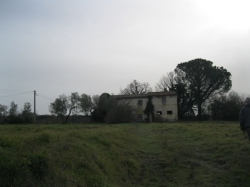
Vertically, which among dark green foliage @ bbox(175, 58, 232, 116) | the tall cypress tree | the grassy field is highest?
dark green foliage @ bbox(175, 58, 232, 116)

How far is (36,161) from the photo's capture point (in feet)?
16.4

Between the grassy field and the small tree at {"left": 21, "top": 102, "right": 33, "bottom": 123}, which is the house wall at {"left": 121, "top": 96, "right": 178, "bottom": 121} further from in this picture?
the grassy field

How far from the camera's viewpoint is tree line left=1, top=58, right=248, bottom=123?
50934mm

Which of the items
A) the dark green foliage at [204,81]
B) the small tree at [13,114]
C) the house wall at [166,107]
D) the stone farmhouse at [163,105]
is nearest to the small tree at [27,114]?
the small tree at [13,114]

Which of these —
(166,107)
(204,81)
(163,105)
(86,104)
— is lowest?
(166,107)

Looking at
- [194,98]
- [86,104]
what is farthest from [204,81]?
[86,104]

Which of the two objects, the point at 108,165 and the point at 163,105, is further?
the point at 163,105

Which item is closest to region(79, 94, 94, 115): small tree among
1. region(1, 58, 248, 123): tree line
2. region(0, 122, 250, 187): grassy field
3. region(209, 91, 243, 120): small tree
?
region(1, 58, 248, 123): tree line

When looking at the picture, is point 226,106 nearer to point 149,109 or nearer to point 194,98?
point 194,98

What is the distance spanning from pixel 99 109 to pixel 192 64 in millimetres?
23978

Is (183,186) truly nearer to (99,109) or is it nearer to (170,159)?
(170,159)

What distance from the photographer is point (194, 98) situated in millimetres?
54344

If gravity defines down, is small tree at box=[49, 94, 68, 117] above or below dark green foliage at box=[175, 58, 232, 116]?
below

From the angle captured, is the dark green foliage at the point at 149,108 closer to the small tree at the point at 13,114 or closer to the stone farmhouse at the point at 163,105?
the stone farmhouse at the point at 163,105
